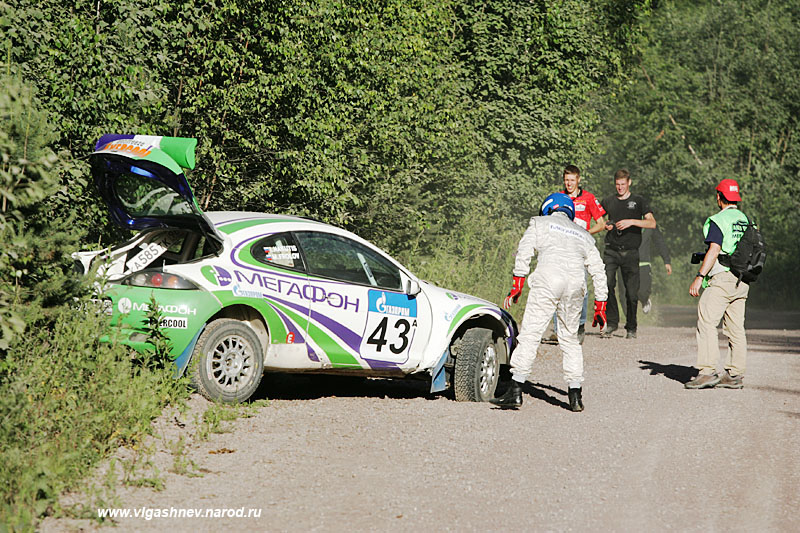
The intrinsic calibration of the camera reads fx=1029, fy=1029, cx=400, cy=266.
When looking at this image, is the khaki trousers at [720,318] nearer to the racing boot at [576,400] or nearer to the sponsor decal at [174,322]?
the racing boot at [576,400]

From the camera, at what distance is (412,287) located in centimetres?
930

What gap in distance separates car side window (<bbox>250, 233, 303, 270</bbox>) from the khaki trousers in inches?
179

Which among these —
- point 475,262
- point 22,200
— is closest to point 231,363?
point 22,200

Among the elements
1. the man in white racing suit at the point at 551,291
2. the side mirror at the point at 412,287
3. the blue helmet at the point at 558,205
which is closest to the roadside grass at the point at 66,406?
the side mirror at the point at 412,287

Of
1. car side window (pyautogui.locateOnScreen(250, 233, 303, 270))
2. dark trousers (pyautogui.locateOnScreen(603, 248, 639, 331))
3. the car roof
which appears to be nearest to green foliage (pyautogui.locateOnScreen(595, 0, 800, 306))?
dark trousers (pyautogui.locateOnScreen(603, 248, 639, 331))

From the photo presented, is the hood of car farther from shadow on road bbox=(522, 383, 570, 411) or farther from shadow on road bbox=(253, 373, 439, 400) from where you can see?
shadow on road bbox=(522, 383, 570, 411)

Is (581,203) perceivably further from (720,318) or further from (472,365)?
(472,365)

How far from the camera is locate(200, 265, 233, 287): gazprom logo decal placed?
805 cm

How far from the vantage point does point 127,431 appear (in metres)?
6.76

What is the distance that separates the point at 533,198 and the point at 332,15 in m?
11.4

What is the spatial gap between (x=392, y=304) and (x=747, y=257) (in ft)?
13.1

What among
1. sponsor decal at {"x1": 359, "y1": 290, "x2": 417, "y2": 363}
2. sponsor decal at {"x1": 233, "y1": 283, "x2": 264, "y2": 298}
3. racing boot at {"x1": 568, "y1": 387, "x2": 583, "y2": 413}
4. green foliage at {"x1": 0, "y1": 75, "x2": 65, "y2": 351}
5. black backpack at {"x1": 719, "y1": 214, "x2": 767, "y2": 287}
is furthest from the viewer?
black backpack at {"x1": 719, "y1": 214, "x2": 767, "y2": 287}

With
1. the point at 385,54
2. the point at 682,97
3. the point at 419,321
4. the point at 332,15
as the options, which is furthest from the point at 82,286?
the point at 682,97

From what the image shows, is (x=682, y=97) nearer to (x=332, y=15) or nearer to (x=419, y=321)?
(x=332, y=15)
